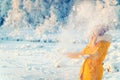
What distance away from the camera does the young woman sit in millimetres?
1582

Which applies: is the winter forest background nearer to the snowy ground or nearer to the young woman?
the snowy ground

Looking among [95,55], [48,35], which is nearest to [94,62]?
[95,55]

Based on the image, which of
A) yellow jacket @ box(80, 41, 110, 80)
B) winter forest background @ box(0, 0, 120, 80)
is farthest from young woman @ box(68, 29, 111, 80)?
winter forest background @ box(0, 0, 120, 80)

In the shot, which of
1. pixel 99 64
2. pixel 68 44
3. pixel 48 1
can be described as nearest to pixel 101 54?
pixel 99 64

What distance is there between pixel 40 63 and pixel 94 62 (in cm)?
51

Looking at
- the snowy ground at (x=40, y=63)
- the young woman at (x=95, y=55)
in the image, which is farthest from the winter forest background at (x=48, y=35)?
the young woman at (x=95, y=55)

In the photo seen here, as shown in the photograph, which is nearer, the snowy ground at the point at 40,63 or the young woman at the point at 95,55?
the young woman at the point at 95,55

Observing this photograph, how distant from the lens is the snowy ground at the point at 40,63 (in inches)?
79.2

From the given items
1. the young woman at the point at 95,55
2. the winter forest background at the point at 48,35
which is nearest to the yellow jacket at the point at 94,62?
the young woman at the point at 95,55

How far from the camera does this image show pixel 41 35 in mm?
2000

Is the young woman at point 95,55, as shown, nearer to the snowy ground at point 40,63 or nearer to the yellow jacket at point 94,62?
the yellow jacket at point 94,62

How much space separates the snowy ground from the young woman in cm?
37

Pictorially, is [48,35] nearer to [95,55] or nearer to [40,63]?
[40,63]

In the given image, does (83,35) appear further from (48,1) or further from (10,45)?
(10,45)
